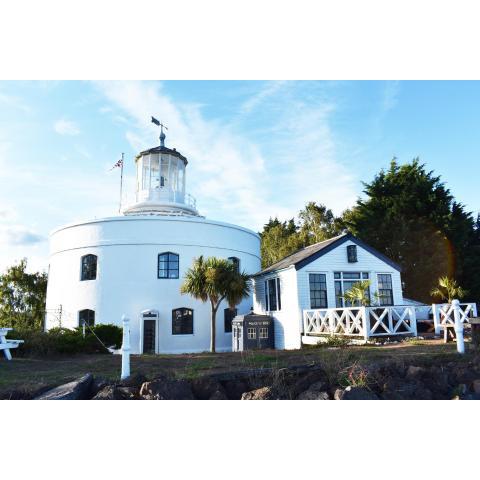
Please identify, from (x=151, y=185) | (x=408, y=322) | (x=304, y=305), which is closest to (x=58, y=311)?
(x=151, y=185)

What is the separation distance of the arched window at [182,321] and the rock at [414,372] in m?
14.4

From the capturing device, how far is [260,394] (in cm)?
598

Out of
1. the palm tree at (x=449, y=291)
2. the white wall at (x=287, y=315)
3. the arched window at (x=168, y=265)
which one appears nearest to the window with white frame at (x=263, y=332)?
the white wall at (x=287, y=315)

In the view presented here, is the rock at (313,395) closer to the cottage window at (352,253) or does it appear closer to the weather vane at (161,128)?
the cottage window at (352,253)

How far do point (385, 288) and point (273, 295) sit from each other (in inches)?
180

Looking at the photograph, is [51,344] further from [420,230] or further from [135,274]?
[420,230]

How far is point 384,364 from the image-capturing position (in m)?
7.15

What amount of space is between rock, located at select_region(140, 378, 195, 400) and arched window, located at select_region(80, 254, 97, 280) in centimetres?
1562

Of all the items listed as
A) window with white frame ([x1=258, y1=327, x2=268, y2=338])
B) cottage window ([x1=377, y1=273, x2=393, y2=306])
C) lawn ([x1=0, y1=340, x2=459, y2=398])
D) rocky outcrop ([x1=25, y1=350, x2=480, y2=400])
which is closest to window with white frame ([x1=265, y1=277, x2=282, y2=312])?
window with white frame ([x1=258, y1=327, x2=268, y2=338])

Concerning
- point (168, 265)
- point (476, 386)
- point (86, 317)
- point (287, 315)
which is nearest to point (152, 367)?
point (476, 386)

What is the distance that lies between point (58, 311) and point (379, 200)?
20595mm

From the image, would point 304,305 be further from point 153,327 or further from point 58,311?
point 58,311

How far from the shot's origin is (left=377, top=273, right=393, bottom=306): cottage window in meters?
16.4
